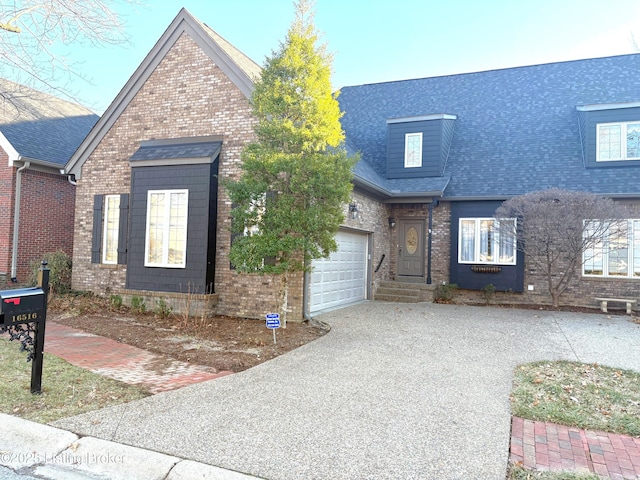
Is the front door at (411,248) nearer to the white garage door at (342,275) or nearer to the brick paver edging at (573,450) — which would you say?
the white garage door at (342,275)

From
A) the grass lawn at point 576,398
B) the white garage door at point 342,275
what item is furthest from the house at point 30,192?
the grass lawn at point 576,398

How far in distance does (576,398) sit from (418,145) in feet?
38.5

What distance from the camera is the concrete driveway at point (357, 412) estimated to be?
138 inches

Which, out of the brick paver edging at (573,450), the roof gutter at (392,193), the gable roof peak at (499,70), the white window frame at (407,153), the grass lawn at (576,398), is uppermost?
the gable roof peak at (499,70)

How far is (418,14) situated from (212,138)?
8288mm

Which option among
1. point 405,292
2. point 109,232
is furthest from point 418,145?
point 109,232

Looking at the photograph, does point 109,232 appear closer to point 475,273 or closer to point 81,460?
point 81,460

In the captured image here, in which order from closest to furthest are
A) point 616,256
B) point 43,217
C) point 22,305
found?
1. point 22,305
2. point 616,256
3. point 43,217

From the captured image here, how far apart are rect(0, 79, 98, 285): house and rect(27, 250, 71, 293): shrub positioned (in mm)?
1355

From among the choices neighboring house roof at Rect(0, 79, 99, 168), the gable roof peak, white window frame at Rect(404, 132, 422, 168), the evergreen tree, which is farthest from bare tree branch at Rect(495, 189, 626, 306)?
neighboring house roof at Rect(0, 79, 99, 168)

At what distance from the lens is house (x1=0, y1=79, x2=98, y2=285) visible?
13547 mm

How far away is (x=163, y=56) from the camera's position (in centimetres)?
1128

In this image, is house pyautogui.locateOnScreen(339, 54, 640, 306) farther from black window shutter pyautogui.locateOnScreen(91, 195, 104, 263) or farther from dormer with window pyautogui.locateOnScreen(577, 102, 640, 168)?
black window shutter pyautogui.locateOnScreen(91, 195, 104, 263)

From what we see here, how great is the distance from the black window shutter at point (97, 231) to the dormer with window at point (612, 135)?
→ 14.5 m
